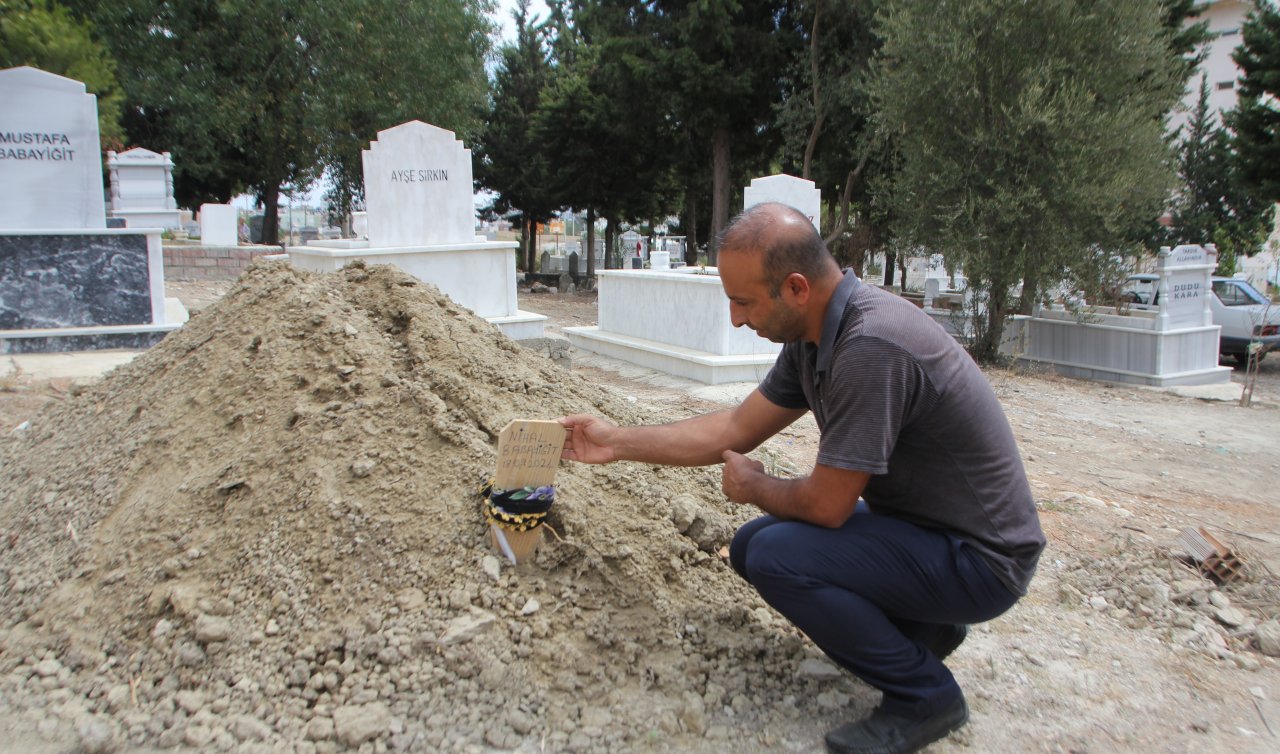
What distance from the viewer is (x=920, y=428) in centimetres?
222

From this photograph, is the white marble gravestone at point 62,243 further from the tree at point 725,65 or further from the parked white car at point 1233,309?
the parked white car at point 1233,309

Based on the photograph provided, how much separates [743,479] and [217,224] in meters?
19.1

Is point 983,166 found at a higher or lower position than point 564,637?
higher

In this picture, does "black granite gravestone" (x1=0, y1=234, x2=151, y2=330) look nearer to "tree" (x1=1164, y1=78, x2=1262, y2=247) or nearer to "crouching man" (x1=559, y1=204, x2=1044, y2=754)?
"crouching man" (x1=559, y1=204, x2=1044, y2=754)

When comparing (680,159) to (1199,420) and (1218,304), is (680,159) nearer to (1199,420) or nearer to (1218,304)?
(1218,304)

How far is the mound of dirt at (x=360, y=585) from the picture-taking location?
92.2 inches

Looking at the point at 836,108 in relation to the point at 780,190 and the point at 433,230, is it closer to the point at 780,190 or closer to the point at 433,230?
the point at 780,190

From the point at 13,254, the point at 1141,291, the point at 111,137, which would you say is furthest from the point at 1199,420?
the point at 111,137

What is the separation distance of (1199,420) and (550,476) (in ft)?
26.9

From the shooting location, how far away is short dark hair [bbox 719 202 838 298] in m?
2.27

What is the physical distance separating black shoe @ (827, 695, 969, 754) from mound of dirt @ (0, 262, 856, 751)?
235mm

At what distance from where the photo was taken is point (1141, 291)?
14.4 metres

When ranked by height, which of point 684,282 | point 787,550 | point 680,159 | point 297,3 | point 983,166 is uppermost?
point 297,3

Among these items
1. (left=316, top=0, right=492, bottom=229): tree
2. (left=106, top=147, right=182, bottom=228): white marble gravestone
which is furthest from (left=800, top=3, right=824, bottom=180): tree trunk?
(left=106, top=147, right=182, bottom=228): white marble gravestone
